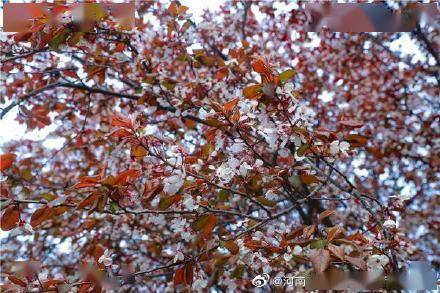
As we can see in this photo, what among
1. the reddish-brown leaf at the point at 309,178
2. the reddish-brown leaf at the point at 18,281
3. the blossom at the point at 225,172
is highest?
the reddish-brown leaf at the point at 309,178

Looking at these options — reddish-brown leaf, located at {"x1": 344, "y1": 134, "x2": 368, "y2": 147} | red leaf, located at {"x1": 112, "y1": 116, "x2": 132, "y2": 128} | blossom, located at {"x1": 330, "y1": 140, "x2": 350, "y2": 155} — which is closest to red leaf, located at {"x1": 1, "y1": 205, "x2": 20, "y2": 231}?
red leaf, located at {"x1": 112, "y1": 116, "x2": 132, "y2": 128}

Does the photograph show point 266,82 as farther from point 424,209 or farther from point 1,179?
point 424,209

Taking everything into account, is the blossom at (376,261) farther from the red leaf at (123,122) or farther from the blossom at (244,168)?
the red leaf at (123,122)

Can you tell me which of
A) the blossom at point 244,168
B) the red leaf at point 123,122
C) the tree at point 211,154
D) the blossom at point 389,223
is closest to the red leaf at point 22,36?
the tree at point 211,154

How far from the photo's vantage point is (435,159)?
12.8 ft

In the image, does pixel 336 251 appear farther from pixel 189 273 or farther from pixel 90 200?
pixel 90 200

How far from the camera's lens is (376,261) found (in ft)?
4.75

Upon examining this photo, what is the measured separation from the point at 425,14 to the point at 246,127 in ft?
6.02

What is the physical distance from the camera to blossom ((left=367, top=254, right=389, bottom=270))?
1.44m

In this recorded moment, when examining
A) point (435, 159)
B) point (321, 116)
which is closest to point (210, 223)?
point (321, 116)

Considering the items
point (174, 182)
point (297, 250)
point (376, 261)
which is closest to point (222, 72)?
point (174, 182)

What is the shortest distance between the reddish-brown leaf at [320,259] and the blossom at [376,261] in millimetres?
225

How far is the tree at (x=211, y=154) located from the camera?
158 centimetres

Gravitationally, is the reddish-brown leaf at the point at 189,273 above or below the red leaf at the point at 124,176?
below
